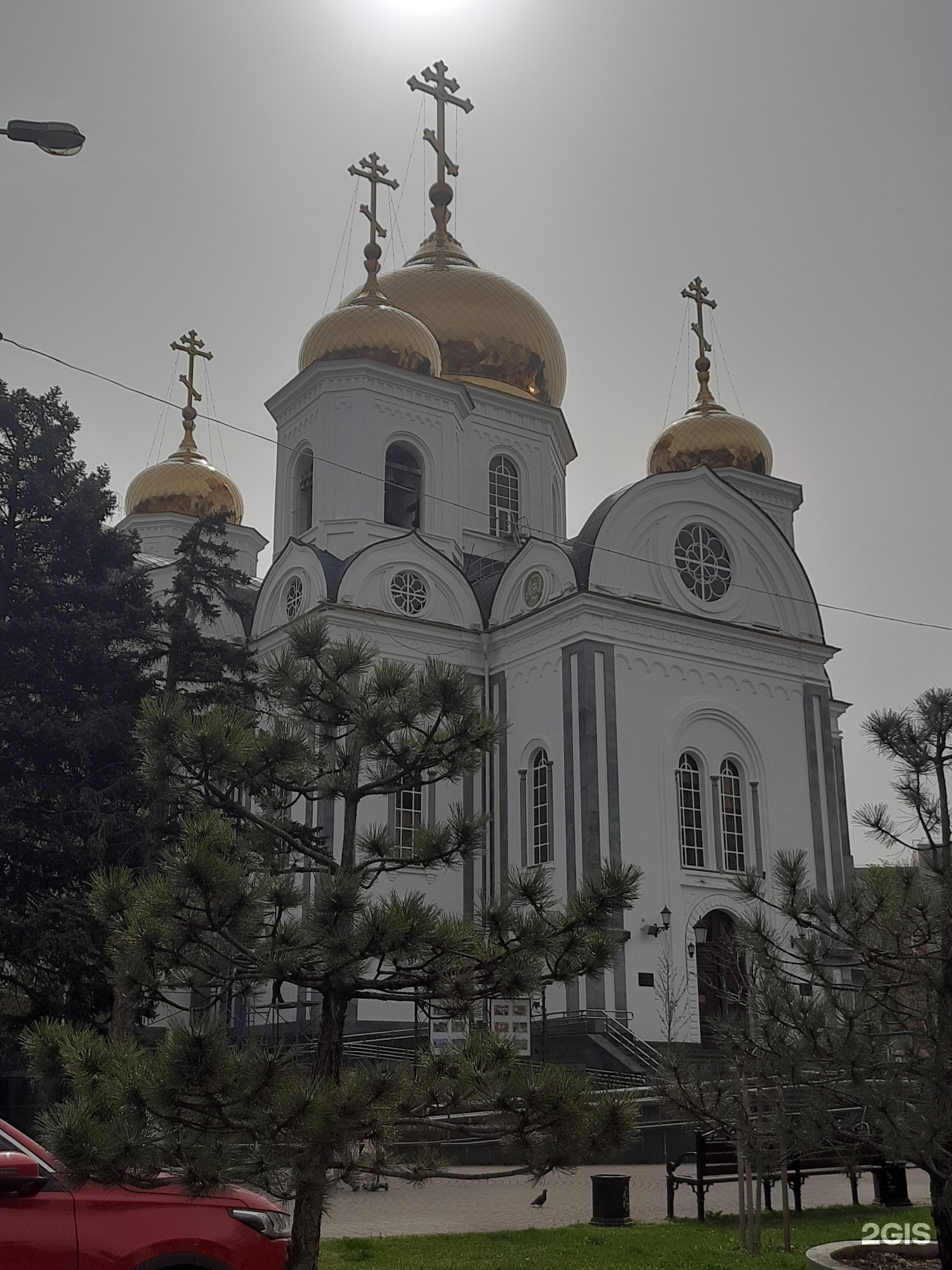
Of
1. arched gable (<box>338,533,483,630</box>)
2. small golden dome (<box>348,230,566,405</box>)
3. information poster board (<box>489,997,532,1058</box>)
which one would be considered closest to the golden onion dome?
small golden dome (<box>348,230,566,405</box>)

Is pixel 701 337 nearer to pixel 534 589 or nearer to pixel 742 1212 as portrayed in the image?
pixel 534 589

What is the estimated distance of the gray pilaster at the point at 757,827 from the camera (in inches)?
800

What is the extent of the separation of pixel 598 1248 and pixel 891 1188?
11.1 ft

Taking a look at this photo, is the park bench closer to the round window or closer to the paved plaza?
the paved plaza

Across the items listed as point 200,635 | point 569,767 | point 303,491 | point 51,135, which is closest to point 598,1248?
point 51,135

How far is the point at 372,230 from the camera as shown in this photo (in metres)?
26.2

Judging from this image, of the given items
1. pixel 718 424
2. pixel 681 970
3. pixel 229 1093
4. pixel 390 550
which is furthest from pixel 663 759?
pixel 229 1093

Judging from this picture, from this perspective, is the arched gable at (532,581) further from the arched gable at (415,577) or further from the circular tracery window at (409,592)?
the circular tracery window at (409,592)

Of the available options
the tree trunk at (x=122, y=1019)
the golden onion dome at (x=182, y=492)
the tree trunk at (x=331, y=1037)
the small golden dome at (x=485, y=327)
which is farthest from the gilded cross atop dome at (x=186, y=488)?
the tree trunk at (x=331, y=1037)

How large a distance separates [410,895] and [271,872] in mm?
1062

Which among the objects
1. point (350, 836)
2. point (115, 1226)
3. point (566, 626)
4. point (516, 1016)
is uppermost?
point (566, 626)

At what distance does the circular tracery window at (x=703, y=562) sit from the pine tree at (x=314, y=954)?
14.3m

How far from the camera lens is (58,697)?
15.8 meters

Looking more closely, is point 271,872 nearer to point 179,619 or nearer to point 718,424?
point 179,619
